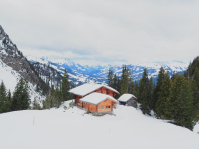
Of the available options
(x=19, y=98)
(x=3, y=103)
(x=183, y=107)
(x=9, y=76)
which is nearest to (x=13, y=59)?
(x=9, y=76)

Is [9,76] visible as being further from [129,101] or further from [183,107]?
[183,107]

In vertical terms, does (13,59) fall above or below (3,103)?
above

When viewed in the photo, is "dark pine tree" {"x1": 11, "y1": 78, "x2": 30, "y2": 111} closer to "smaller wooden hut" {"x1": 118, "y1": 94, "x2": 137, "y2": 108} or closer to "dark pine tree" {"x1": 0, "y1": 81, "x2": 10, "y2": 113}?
"dark pine tree" {"x1": 0, "y1": 81, "x2": 10, "y2": 113}

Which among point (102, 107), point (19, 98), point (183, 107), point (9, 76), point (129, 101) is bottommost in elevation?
point (129, 101)

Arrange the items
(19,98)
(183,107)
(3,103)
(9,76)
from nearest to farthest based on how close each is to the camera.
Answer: (183,107), (19,98), (3,103), (9,76)

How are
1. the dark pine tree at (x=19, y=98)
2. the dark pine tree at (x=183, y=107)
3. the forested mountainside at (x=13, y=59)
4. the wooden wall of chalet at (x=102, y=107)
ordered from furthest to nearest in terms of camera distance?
the forested mountainside at (x=13, y=59) < the dark pine tree at (x=19, y=98) < the wooden wall of chalet at (x=102, y=107) < the dark pine tree at (x=183, y=107)

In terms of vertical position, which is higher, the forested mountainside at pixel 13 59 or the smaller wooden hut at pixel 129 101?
the forested mountainside at pixel 13 59

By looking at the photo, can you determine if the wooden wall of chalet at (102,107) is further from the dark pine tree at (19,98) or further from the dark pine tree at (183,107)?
the dark pine tree at (19,98)

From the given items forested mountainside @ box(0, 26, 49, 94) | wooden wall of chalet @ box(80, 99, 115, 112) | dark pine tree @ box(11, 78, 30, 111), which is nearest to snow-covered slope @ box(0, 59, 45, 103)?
forested mountainside @ box(0, 26, 49, 94)

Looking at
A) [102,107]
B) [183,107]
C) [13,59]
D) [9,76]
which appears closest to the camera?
[183,107]

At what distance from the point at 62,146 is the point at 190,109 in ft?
89.5

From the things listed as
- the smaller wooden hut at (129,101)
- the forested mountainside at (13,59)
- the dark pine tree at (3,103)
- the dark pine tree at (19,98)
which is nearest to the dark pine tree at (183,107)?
the smaller wooden hut at (129,101)

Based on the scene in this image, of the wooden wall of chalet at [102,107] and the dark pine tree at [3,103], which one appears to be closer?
the wooden wall of chalet at [102,107]

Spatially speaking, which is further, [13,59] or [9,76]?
[13,59]
